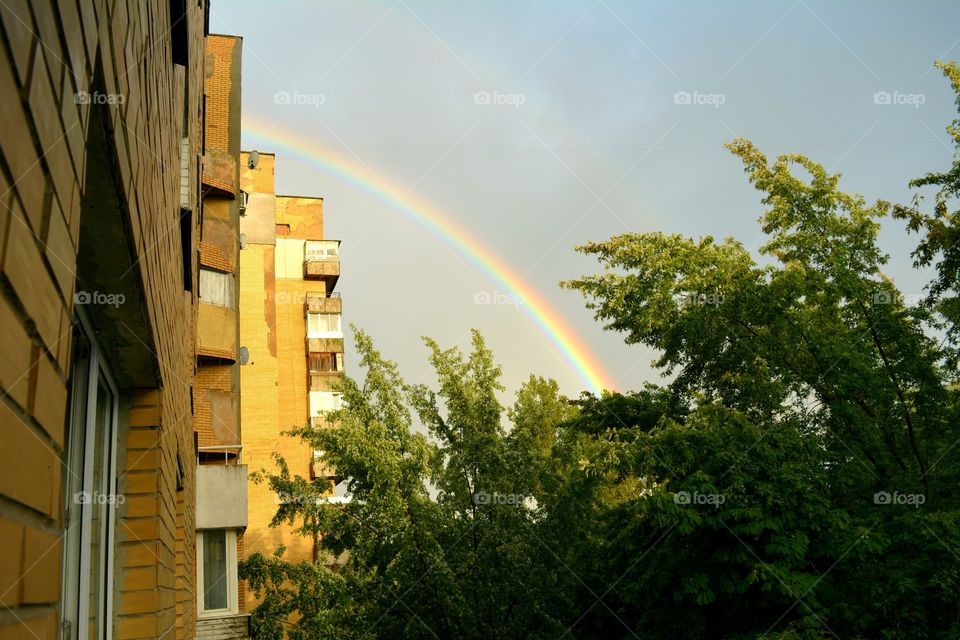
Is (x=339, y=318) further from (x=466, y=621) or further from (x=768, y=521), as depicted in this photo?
(x=768, y=521)

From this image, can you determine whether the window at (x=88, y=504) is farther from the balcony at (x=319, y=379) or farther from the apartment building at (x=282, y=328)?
the balcony at (x=319, y=379)

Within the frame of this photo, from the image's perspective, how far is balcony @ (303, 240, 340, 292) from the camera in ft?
135

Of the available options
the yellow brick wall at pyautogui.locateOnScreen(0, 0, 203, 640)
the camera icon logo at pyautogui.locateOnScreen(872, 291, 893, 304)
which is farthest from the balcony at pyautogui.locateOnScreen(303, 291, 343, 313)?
the yellow brick wall at pyautogui.locateOnScreen(0, 0, 203, 640)

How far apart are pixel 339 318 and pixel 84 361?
127 ft

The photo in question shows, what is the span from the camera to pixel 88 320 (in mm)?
2627

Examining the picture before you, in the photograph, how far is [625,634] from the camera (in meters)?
17.4

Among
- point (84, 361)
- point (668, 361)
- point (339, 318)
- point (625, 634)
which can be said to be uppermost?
point (339, 318)

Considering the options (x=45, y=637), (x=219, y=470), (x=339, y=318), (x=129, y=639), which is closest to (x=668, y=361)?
(x=219, y=470)

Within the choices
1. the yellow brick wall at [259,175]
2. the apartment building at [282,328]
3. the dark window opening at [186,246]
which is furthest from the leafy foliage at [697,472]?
the yellow brick wall at [259,175]

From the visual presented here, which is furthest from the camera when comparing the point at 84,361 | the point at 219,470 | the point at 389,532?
the point at 389,532

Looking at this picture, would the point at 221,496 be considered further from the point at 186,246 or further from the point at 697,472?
the point at 186,246

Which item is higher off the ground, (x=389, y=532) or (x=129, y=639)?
(x=389, y=532)

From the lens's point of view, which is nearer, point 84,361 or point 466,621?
point 84,361

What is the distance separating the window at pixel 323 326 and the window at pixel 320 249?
317 centimetres
